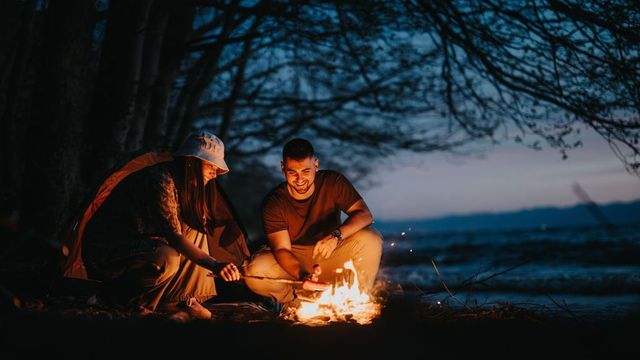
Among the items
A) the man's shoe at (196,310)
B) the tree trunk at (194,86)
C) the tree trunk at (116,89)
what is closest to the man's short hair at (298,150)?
the man's shoe at (196,310)

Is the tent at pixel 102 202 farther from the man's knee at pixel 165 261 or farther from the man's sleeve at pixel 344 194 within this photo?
the man's sleeve at pixel 344 194

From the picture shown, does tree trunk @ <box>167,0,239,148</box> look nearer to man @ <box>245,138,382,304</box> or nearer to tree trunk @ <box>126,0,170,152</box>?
tree trunk @ <box>126,0,170,152</box>

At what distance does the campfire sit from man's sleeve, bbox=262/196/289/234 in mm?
676

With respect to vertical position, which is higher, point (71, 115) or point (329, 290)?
point (71, 115)

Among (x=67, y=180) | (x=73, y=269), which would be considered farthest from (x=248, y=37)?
(x=73, y=269)

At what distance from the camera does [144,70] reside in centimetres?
825

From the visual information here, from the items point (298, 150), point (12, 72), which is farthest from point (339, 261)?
point (12, 72)

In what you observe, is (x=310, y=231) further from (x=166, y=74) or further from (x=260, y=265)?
(x=166, y=74)

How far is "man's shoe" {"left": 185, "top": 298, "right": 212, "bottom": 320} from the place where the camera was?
16.2 feet

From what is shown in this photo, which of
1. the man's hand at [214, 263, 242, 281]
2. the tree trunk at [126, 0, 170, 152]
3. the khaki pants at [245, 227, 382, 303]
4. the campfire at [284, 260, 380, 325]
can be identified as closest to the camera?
the man's hand at [214, 263, 242, 281]

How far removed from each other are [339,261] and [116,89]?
407 cm

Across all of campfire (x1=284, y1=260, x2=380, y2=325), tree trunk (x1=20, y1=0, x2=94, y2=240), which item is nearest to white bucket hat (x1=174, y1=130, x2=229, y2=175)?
campfire (x1=284, y1=260, x2=380, y2=325)

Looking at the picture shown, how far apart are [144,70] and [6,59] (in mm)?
1888

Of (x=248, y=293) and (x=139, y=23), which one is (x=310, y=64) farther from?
(x=248, y=293)
